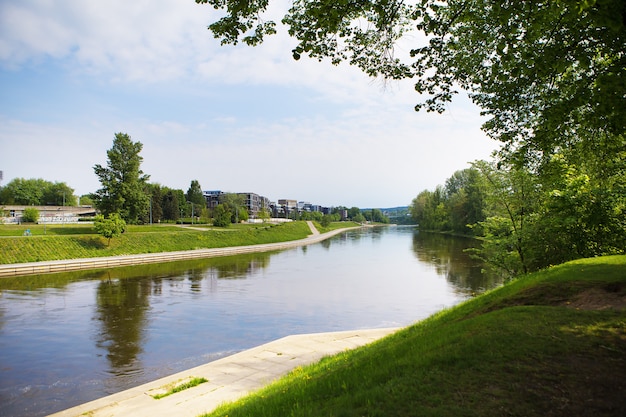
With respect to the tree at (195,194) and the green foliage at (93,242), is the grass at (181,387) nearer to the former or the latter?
the green foliage at (93,242)

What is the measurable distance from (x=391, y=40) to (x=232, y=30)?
3817 mm

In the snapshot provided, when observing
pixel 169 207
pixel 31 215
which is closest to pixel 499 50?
pixel 31 215

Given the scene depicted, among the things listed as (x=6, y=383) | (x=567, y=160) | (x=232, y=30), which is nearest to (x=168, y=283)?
(x=6, y=383)

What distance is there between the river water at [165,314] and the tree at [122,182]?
1827cm

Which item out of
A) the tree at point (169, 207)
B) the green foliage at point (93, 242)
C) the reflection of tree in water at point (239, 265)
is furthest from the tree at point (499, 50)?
the tree at point (169, 207)

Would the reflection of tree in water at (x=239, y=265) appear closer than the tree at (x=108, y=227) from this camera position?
Yes

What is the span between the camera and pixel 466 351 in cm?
532

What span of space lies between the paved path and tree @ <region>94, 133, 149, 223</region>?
43.5 meters

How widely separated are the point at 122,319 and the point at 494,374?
1705cm

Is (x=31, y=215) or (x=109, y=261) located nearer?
(x=109, y=261)

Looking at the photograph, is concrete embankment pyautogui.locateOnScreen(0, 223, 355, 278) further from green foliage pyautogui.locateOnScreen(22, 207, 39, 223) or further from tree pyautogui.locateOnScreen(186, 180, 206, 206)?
tree pyautogui.locateOnScreen(186, 180, 206, 206)

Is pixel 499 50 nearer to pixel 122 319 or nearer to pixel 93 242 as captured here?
pixel 122 319

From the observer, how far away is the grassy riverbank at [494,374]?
412 cm

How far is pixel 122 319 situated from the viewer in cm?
1748
